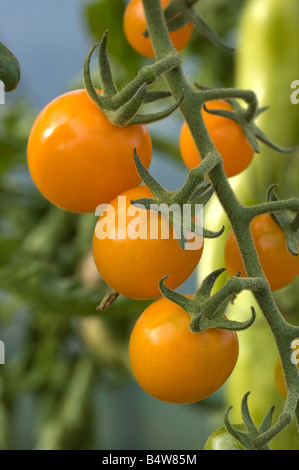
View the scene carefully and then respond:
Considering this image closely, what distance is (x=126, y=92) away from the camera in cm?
26

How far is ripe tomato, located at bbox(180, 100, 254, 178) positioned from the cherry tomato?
14cm

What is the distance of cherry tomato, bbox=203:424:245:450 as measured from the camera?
0.28 m

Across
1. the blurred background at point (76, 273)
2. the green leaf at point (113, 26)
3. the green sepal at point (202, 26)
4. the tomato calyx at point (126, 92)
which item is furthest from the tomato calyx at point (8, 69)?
the green leaf at point (113, 26)

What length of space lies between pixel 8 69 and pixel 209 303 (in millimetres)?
127

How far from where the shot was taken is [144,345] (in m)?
0.27

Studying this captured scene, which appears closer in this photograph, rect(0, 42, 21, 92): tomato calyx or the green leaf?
rect(0, 42, 21, 92): tomato calyx

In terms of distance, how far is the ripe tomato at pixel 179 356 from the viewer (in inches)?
10.3

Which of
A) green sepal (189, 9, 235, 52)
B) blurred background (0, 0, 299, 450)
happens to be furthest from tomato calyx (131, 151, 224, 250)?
blurred background (0, 0, 299, 450)

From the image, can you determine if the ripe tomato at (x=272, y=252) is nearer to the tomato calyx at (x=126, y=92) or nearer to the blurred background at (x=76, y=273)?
the tomato calyx at (x=126, y=92)

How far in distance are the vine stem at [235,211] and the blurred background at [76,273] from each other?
41cm

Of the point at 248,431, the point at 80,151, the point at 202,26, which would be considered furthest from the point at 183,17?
the point at 248,431

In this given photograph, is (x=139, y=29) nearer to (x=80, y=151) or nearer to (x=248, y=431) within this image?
(x=80, y=151)

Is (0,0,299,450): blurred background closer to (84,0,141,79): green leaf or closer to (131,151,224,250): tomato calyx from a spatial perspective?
(84,0,141,79): green leaf

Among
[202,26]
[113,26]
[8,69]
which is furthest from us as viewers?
[113,26]
